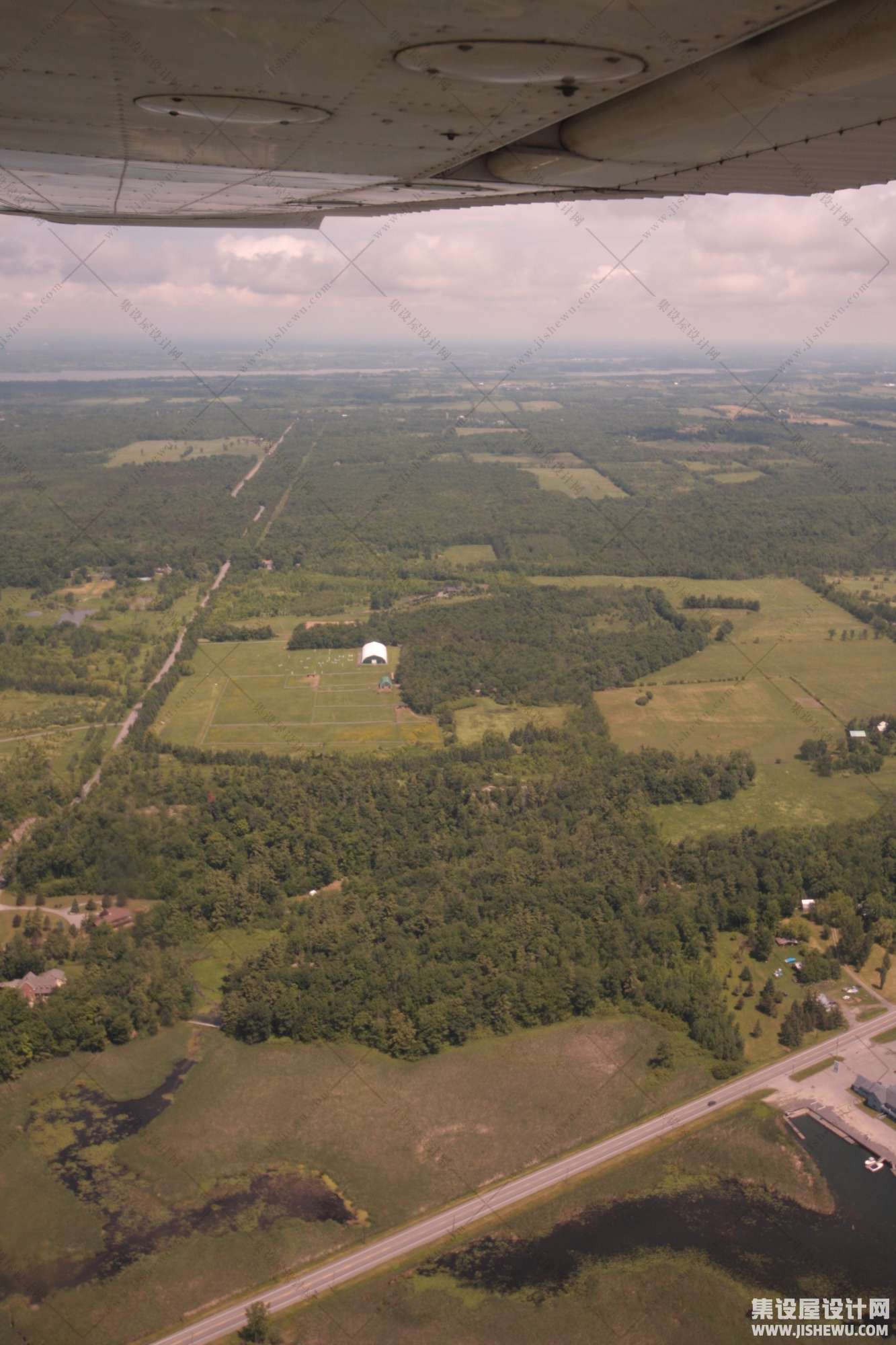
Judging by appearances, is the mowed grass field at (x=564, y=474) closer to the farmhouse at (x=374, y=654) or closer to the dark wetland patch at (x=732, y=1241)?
the farmhouse at (x=374, y=654)

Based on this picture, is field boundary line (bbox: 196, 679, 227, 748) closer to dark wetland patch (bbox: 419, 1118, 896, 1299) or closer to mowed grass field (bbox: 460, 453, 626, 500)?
dark wetland patch (bbox: 419, 1118, 896, 1299)

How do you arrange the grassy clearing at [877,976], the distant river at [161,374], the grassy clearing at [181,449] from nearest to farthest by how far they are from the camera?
the grassy clearing at [877,976], the grassy clearing at [181,449], the distant river at [161,374]

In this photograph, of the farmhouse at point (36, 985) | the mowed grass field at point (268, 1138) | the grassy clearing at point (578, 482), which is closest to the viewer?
the mowed grass field at point (268, 1138)

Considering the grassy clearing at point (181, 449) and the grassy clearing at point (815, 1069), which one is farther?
the grassy clearing at point (181, 449)

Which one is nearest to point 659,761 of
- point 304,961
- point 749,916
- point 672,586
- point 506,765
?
point 506,765

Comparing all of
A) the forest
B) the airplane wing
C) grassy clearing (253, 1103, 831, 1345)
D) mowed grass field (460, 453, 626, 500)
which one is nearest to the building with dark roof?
the forest

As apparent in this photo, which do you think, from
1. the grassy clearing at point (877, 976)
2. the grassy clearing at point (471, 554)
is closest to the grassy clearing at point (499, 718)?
the grassy clearing at point (877, 976)

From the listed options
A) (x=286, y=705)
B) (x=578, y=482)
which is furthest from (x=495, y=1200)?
(x=578, y=482)

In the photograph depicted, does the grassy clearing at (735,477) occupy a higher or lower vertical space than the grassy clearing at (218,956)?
higher

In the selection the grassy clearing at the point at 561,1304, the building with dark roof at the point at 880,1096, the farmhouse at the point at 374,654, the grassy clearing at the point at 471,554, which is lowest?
the grassy clearing at the point at 561,1304
